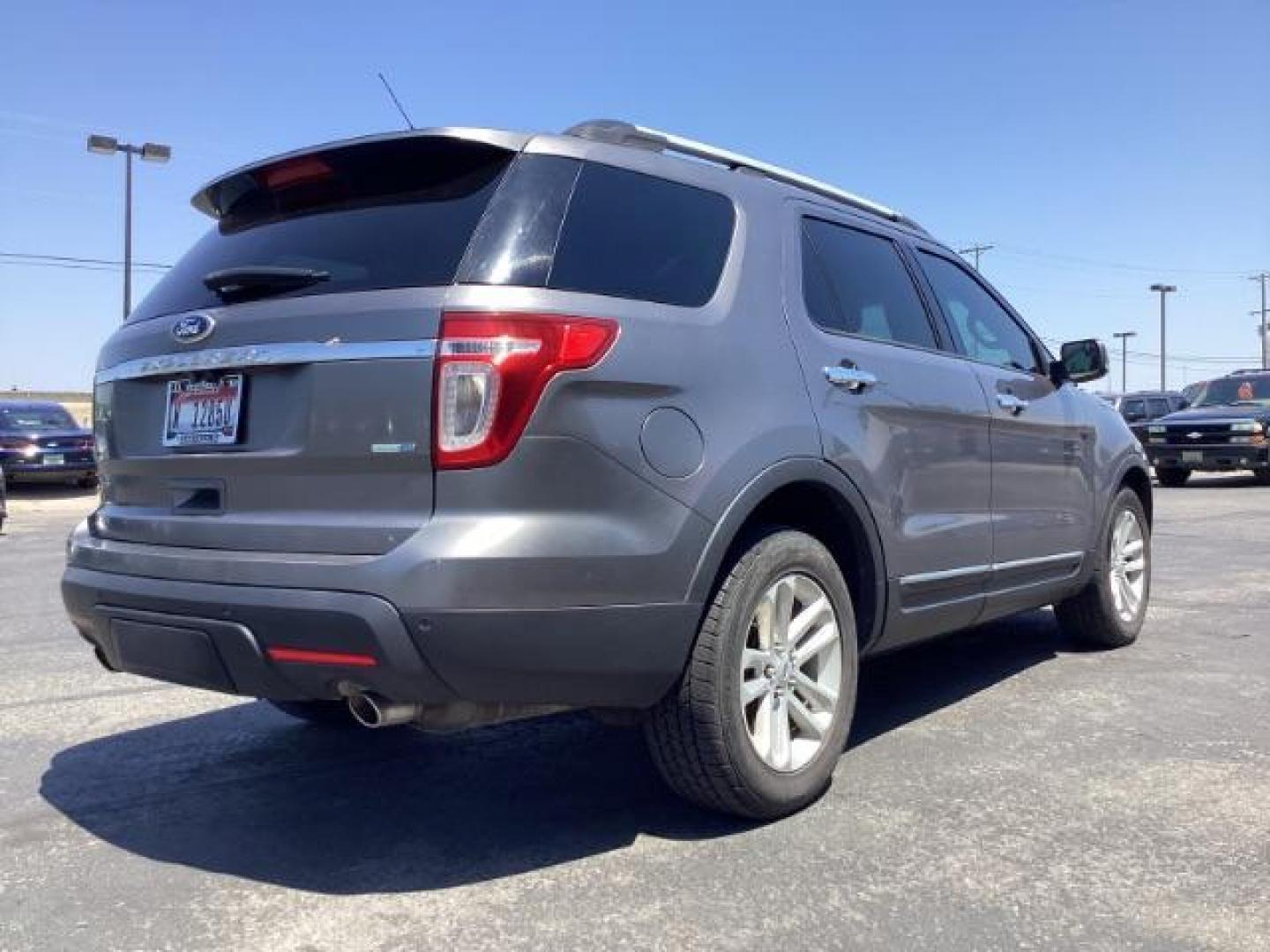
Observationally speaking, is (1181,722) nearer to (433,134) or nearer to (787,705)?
(787,705)

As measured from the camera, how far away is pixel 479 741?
4.18 meters

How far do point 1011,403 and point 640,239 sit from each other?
2219mm

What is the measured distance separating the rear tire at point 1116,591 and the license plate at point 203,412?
4022 mm

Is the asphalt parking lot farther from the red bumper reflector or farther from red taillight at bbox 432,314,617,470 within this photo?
red taillight at bbox 432,314,617,470

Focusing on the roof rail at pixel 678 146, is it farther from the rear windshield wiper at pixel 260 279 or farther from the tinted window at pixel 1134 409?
the tinted window at pixel 1134 409

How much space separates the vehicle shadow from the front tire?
21 centimetres

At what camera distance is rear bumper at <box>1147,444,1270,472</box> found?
17438mm

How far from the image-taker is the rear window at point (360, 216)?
2883mm

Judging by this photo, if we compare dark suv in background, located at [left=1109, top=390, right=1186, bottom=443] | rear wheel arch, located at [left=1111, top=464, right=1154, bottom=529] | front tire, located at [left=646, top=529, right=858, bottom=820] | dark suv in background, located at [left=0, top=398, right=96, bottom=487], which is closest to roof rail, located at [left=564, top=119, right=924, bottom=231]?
front tire, located at [left=646, top=529, right=858, bottom=820]

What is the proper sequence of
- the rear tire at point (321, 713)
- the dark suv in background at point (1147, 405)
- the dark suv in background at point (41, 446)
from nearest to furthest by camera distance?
the rear tire at point (321, 713) → the dark suv in background at point (41, 446) → the dark suv in background at point (1147, 405)

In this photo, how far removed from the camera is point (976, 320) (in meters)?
4.82

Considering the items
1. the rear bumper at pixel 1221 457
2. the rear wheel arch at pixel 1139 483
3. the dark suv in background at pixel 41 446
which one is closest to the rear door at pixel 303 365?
the rear wheel arch at pixel 1139 483

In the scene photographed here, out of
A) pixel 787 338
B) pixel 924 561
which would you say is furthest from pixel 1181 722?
pixel 787 338

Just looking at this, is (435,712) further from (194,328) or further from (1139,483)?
(1139,483)
